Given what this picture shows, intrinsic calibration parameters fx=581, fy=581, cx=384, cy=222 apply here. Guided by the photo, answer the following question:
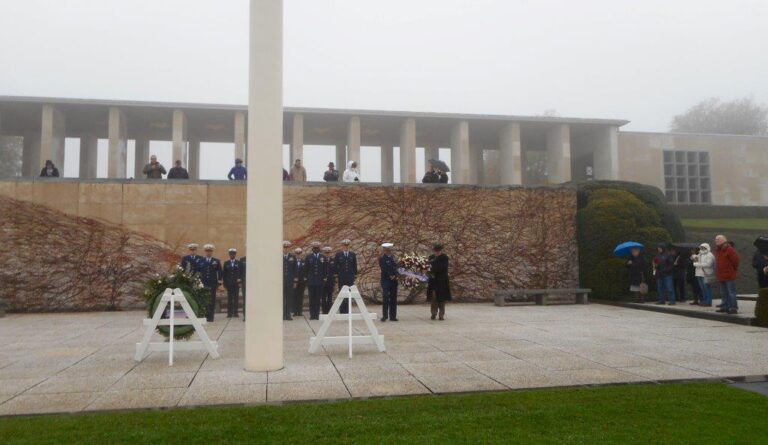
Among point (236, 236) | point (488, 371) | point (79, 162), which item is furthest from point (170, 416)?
point (79, 162)

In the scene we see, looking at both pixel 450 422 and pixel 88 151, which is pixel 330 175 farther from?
pixel 88 151

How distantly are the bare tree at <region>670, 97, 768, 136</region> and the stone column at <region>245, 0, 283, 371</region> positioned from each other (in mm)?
64024

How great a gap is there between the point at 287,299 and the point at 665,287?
9729 mm

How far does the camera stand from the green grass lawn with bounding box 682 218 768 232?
2497cm

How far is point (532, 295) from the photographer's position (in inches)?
677

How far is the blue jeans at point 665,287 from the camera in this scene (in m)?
14.8

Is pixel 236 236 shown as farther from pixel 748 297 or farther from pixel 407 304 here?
pixel 748 297

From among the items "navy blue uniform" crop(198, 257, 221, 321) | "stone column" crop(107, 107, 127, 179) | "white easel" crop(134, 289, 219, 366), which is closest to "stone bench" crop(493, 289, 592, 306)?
"navy blue uniform" crop(198, 257, 221, 321)

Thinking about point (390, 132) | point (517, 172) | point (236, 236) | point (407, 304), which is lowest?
point (407, 304)

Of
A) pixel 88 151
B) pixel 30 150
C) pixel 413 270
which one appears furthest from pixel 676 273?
pixel 30 150

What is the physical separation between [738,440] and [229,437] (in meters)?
3.94

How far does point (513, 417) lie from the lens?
5098 mm

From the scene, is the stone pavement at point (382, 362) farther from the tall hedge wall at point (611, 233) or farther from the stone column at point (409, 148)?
the stone column at point (409, 148)

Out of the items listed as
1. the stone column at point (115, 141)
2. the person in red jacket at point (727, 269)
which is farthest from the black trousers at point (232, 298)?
the stone column at point (115, 141)
